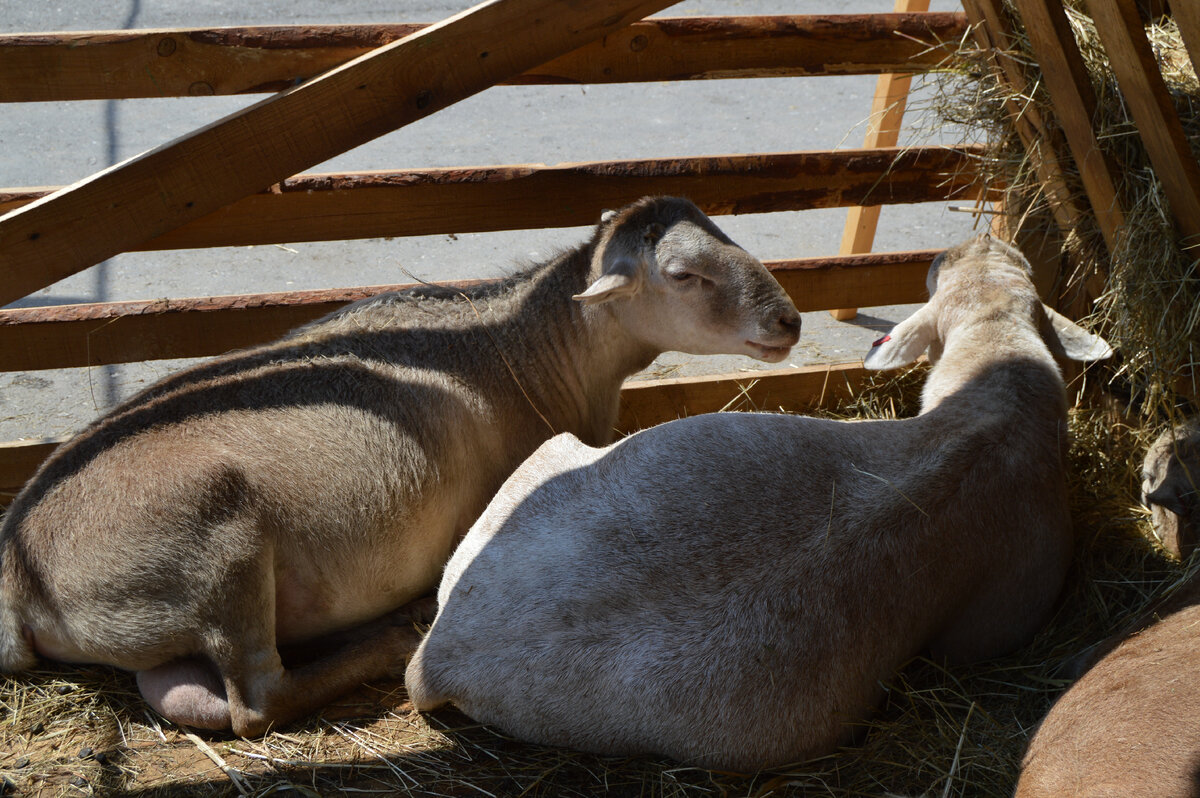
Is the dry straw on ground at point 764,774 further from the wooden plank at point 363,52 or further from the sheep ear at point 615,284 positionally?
the sheep ear at point 615,284

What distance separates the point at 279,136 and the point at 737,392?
9.57ft

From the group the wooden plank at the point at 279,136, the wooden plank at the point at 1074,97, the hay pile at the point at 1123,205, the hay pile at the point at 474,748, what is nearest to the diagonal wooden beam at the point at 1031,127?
the hay pile at the point at 1123,205

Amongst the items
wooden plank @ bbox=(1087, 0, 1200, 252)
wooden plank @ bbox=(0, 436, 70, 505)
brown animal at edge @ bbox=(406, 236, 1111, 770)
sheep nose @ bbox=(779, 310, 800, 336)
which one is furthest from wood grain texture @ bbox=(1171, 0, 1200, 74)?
wooden plank @ bbox=(0, 436, 70, 505)

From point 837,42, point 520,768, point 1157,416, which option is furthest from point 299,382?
point 1157,416

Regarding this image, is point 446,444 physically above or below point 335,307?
below

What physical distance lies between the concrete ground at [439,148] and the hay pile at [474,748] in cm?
265

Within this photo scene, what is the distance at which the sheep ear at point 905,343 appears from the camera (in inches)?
176

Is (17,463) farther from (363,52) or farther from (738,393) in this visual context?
(738,393)

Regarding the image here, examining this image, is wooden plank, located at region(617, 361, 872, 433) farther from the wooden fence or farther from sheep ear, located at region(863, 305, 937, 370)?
sheep ear, located at region(863, 305, 937, 370)

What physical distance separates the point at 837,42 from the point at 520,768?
13.1 ft

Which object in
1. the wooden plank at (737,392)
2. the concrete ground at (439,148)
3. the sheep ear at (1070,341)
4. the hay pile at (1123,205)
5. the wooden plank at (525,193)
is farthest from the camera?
the concrete ground at (439,148)

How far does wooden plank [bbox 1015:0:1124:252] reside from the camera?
4.40m

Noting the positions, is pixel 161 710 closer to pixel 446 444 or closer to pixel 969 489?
pixel 446 444

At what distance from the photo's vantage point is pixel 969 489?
11.7 ft
